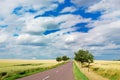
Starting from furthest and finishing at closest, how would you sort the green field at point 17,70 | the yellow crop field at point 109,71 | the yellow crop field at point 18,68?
the yellow crop field at point 18,68, the yellow crop field at point 109,71, the green field at point 17,70

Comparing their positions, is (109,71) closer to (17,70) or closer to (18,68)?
(17,70)

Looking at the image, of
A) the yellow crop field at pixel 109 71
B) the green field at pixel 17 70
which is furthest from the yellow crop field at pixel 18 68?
the yellow crop field at pixel 109 71

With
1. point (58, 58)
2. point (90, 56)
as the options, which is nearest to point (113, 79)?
point (90, 56)

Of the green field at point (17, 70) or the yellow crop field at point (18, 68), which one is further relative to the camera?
the yellow crop field at point (18, 68)

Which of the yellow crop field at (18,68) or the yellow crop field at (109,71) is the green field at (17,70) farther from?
the yellow crop field at (109,71)

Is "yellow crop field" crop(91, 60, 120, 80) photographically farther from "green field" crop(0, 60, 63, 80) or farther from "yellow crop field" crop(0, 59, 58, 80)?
"yellow crop field" crop(0, 59, 58, 80)

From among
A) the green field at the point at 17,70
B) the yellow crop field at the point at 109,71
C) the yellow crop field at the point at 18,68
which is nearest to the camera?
the green field at the point at 17,70

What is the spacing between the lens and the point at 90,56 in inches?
2483

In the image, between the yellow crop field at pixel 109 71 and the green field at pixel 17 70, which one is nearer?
the green field at pixel 17 70

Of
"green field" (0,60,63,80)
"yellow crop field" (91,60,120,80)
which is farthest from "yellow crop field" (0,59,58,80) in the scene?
"yellow crop field" (91,60,120,80)

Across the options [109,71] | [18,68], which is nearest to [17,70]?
[18,68]

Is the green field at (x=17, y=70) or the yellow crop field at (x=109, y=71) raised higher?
the green field at (x=17, y=70)

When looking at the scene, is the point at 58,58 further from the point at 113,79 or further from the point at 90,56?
the point at 113,79

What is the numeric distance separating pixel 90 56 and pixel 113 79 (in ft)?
107
